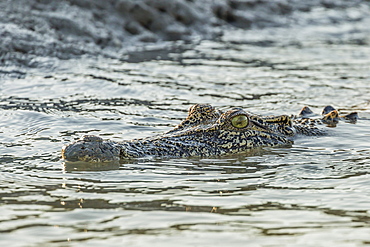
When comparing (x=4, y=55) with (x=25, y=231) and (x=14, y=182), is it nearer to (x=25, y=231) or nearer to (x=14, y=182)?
(x=14, y=182)

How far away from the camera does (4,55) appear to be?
1186 centimetres

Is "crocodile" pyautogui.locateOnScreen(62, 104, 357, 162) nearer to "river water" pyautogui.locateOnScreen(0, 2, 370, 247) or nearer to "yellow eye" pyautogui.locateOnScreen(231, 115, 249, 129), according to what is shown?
"yellow eye" pyautogui.locateOnScreen(231, 115, 249, 129)

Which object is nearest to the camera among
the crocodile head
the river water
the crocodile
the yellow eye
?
the river water

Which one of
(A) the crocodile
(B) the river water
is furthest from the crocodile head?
(B) the river water

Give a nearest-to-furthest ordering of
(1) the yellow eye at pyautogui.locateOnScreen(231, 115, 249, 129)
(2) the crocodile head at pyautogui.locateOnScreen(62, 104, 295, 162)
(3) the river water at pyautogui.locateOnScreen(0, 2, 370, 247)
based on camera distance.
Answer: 1. (3) the river water at pyautogui.locateOnScreen(0, 2, 370, 247)
2. (2) the crocodile head at pyautogui.locateOnScreen(62, 104, 295, 162)
3. (1) the yellow eye at pyautogui.locateOnScreen(231, 115, 249, 129)

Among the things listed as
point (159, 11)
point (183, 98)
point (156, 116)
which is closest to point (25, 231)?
point (156, 116)

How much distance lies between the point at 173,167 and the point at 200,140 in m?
0.63

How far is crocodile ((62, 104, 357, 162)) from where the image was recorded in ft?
20.7

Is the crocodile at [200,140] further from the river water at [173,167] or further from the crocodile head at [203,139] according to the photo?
the river water at [173,167]

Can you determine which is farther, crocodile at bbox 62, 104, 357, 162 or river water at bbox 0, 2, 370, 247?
crocodile at bbox 62, 104, 357, 162

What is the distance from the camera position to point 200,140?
6.89 m

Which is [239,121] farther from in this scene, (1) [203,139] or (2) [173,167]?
(2) [173,167]

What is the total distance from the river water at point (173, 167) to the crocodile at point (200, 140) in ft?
0.44

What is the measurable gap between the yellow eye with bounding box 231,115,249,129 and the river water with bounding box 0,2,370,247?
0.35m
